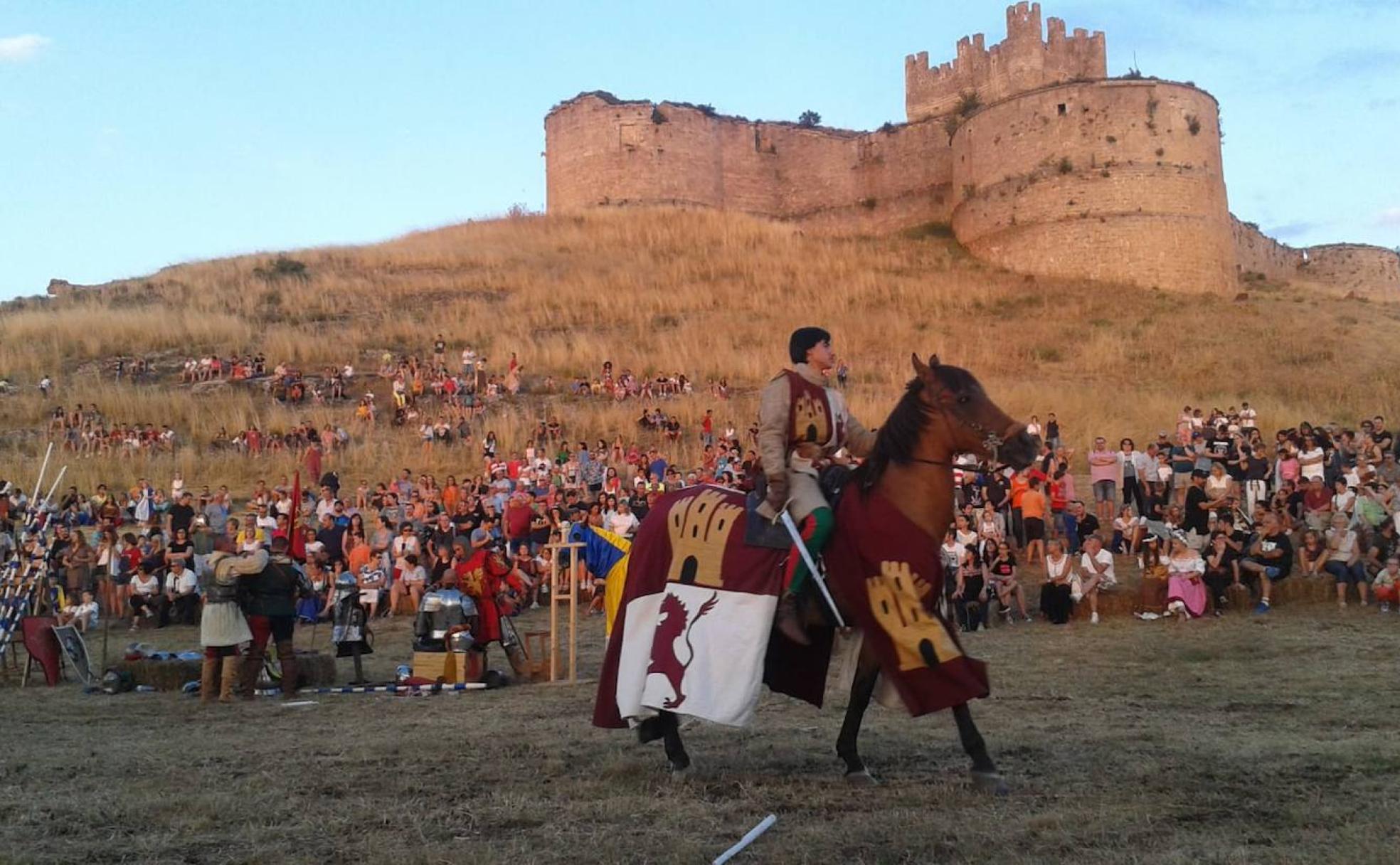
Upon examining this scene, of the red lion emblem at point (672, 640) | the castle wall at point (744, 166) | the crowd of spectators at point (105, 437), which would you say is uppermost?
the castle wall at point (744, 166)

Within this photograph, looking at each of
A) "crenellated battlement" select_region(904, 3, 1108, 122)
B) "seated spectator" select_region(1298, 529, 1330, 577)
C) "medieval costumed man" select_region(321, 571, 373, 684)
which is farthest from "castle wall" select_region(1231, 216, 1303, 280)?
"medieval costumed man" select_region(321, 571, 373, 684)

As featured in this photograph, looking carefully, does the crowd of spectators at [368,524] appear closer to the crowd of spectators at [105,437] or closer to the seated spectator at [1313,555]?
the crowd of spectators at [105,437]

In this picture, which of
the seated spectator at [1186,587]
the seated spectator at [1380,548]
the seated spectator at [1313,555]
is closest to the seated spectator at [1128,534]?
the seated spectator at [1313,555]

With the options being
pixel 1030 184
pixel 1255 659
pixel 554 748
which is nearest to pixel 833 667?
pixel 1255 659

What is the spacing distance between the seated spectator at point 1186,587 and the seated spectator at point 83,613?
1322cm

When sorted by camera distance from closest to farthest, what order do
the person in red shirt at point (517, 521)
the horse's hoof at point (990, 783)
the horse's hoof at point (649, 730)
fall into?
the horse's hoof at point (990, 783)
the horse's hoof at point (649, 730)
the person in red shirt at point (517, 521)

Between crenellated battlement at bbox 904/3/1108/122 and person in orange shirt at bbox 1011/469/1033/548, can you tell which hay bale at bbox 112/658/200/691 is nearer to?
person in orange shirt at bbox 1011/469/1033/548

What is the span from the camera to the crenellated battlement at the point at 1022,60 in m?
58.1

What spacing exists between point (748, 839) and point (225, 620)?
765cm

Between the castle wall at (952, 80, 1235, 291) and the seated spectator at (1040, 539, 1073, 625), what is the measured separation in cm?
3401

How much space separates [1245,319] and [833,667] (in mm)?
31424

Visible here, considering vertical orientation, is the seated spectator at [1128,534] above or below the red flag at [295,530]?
below

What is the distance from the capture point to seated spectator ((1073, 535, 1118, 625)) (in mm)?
15227

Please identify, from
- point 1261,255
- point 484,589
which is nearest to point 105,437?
point 484,589
